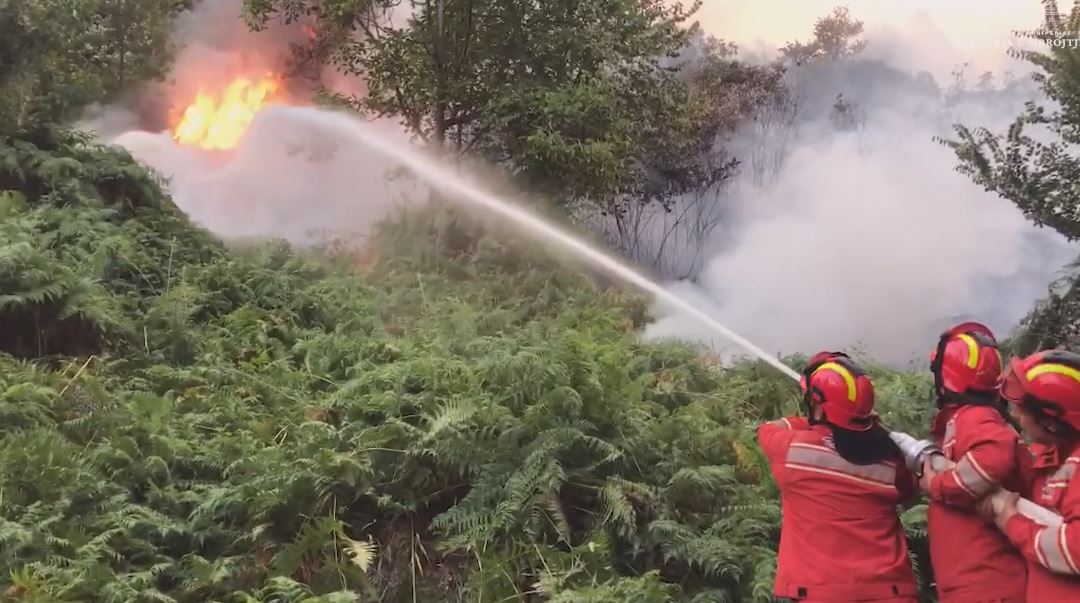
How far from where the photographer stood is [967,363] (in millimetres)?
3441

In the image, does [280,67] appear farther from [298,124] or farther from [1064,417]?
[1064,417]

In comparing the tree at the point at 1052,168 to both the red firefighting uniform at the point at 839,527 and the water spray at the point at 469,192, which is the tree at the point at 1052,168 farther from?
the red firefighting uniform at the point at 839,527

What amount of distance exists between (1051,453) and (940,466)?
462 mm

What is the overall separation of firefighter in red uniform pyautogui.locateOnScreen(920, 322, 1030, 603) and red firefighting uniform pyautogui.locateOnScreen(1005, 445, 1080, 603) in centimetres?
15

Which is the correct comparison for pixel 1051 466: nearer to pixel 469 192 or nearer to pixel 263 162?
pixel 469 192

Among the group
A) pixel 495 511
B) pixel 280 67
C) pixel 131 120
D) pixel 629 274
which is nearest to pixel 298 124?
pixel 280 67

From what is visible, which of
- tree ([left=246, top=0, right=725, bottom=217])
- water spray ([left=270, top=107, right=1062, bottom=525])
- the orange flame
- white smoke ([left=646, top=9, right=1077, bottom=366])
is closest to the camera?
white smoke ([left=646, top=9, right=1077, bottom=366])

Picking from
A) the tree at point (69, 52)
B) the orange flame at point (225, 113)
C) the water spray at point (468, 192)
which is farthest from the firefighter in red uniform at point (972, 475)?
the orange flame at point (225, 113)

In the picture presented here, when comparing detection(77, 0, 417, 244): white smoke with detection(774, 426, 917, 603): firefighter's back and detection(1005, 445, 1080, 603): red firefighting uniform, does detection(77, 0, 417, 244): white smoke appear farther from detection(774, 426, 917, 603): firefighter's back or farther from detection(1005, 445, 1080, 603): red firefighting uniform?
detection(1005, 445, 1080, 603): red firefighting uniform

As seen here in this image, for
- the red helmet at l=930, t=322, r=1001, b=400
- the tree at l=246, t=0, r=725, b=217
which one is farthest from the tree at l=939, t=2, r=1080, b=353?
the red helmet at l=930, t=322, r=1001, b=400

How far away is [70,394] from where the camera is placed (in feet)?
20.1

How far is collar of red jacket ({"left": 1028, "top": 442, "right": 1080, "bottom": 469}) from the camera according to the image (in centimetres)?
297

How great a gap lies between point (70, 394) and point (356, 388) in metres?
2.19

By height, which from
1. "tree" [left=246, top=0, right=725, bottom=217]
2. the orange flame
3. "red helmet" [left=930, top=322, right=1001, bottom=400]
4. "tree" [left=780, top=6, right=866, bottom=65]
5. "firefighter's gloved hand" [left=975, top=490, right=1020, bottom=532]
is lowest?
the orange flame
